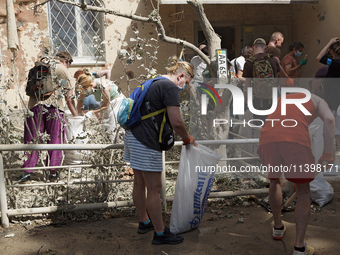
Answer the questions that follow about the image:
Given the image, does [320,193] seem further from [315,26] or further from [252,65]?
[315,26]

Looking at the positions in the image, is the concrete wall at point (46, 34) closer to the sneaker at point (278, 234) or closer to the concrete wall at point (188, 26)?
the concrete wall at point (188, 26)

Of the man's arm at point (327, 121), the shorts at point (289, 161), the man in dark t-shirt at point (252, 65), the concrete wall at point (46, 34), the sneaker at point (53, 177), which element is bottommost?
the sneaker at point (53, 177)

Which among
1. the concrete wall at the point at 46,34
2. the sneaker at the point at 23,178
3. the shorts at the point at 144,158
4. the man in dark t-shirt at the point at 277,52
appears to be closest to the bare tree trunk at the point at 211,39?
the man in dark t-shirt at the point at 277,52

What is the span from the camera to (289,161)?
2.61 meters

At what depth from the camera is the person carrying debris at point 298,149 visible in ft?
8.25

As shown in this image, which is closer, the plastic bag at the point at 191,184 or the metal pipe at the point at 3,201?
the plastic bag at the point at 191,184

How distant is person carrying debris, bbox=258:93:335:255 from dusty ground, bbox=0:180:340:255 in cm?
37

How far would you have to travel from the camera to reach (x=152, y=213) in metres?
2.70

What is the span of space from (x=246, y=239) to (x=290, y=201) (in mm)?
718

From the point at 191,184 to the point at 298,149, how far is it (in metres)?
0.91

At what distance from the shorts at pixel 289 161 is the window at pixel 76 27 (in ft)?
18.5

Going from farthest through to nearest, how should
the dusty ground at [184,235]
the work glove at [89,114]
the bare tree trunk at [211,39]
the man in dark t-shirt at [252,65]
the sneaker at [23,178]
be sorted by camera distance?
the man in dark t-shirt at [252,65] < the work glove at [89,114] < the bare tree trunk at [211,39] < the sneaker at [23,178] < the dusty ground at [184,235]

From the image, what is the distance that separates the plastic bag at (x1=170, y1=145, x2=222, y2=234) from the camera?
2.89 meters

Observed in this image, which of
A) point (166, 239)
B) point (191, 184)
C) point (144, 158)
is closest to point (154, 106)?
point (144, 158)
